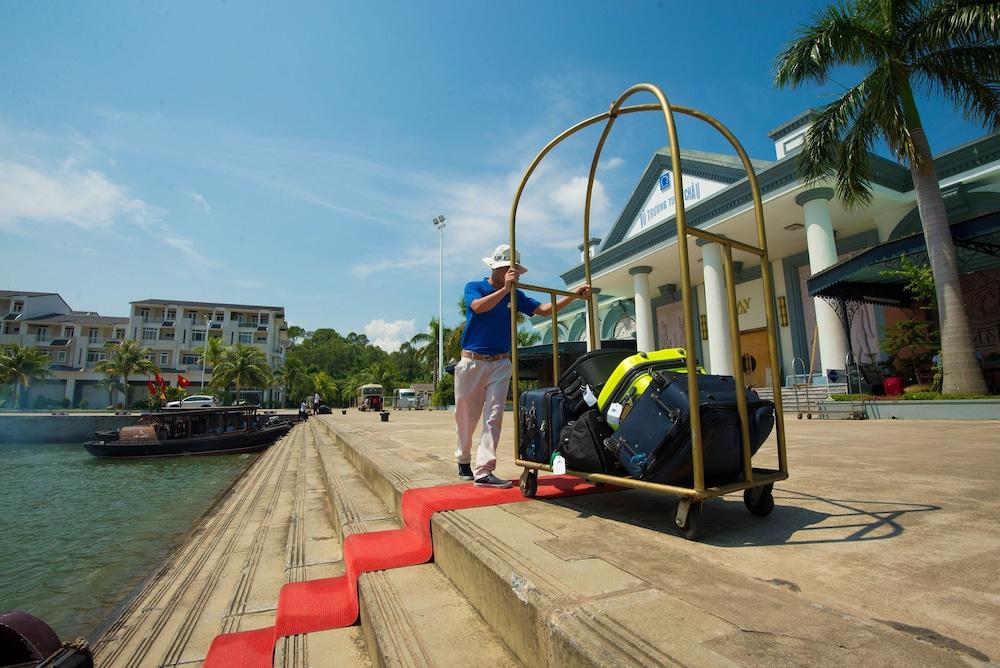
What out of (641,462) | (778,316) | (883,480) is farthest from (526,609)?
(778,316)

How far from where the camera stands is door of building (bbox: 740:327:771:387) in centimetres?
2091

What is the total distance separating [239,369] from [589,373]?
5295 cm

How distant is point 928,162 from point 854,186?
4.44 ft

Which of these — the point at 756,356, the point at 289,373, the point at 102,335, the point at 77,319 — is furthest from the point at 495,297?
the point at 77,319

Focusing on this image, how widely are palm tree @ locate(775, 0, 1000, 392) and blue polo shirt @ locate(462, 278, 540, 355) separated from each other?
11.3 metres

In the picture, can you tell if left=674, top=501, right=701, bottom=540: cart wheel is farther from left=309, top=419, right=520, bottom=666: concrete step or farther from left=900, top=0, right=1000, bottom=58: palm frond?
left=900, top=0, right=1000, bottom=58: palm frond

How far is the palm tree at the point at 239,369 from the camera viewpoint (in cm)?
4788

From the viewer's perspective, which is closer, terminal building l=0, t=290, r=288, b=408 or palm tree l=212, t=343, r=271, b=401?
palm tree l=212, t=343, r=271, b=401

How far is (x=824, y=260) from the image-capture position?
14.6 m

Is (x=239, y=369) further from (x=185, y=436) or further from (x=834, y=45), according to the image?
(x=834, y=45)

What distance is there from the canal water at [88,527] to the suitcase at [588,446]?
422cm

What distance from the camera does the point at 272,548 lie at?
450cm

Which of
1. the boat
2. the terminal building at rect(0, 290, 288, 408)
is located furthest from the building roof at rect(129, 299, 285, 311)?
the boat

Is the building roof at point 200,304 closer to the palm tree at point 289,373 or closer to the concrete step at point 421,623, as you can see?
the palm tree at point 289,373
